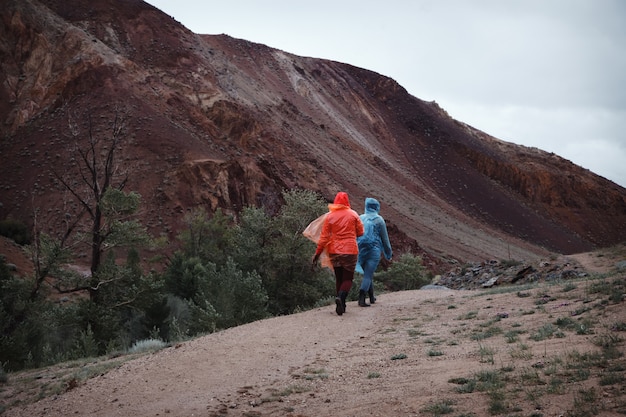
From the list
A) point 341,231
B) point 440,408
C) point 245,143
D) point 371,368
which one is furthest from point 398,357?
point 245,143

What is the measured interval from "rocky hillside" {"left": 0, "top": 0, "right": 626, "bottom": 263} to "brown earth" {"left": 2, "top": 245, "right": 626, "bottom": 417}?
52.9 ft

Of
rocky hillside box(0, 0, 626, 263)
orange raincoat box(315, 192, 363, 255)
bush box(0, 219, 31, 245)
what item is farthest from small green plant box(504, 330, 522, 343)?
bush box(0, 219, 31, 245)

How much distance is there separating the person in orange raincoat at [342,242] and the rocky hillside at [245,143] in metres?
14.5

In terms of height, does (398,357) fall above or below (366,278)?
below

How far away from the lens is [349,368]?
634 centimetres

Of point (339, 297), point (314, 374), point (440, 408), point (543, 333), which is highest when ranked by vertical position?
point (543, 333)

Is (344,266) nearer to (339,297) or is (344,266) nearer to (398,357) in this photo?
(339,297)

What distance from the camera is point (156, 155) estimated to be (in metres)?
37.2

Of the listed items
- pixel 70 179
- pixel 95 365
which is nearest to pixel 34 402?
pixel 95 365

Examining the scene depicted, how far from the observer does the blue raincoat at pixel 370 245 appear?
10836 mm

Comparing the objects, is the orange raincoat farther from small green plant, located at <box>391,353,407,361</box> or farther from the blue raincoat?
small green plant, located at <box>391,353,407,361</box>

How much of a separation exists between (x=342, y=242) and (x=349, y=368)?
3.90 meters

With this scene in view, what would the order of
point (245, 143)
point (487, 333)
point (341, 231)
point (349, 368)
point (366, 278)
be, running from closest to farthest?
point (349, 368) < point (487, 333) < point (341, 231) < point (366, 278) < point (245, 143)

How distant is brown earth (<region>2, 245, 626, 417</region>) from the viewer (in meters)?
4.69
